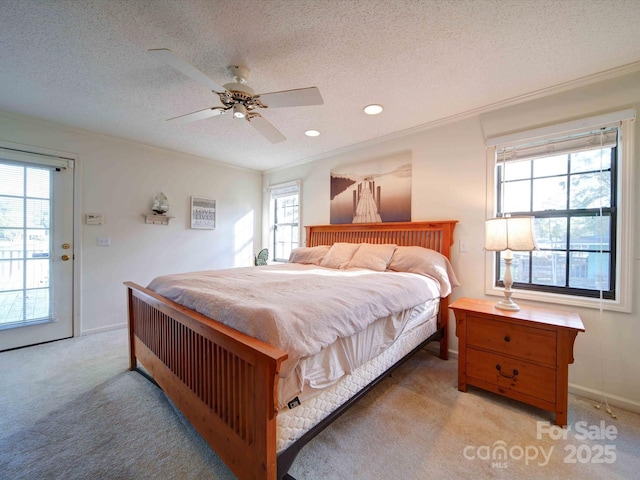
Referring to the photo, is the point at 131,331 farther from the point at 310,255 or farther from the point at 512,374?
the point at 512,374

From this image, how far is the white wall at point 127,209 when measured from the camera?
10.3 feet

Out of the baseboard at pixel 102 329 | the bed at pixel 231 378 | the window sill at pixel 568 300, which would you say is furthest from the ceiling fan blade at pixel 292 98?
the baseboard at pixel 102 329

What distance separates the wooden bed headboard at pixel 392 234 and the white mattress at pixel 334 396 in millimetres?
1087

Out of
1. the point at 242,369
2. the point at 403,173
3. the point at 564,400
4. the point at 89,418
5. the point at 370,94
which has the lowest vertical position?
the point at 89,418

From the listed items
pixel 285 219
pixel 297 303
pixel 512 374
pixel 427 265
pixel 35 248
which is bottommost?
pixel 512 374

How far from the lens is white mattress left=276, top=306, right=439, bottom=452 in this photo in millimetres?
1112

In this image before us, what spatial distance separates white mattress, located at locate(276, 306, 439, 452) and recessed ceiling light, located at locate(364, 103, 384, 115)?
2.00m

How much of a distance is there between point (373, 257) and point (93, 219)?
3.49 metres

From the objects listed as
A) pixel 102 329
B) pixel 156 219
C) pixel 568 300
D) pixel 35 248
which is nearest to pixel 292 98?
pixel 568 300

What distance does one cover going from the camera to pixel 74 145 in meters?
3.11

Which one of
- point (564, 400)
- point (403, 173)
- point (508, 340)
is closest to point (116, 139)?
point (403, 173)

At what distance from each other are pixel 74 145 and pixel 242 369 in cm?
370

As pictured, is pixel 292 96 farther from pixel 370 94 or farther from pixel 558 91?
pixel 558 91

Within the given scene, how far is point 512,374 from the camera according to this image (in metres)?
1.86
